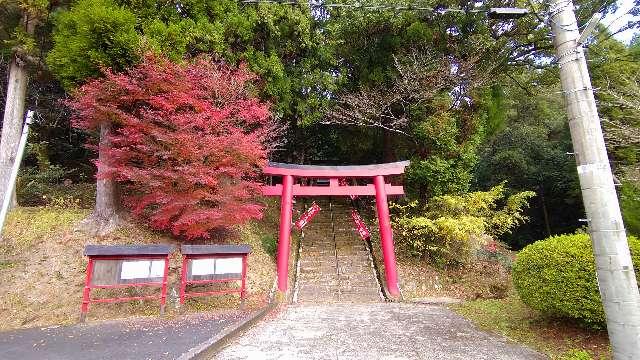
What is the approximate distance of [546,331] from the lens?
5.43 metres

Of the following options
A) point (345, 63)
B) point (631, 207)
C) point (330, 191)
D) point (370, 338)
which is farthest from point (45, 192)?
point (631, 207)

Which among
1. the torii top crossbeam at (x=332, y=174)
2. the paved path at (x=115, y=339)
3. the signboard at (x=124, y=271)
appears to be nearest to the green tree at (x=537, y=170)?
the torii top crossbeam at (x=332, y=174)

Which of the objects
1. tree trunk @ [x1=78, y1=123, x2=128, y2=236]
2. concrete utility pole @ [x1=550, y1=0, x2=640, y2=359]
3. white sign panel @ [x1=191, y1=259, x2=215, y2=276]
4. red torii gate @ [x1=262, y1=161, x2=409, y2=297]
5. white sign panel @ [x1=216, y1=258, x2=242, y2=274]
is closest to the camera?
concrete utility pole @ [x1=550, y1=0, x2=640, y2=359]

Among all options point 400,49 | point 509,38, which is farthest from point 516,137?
point 400,49

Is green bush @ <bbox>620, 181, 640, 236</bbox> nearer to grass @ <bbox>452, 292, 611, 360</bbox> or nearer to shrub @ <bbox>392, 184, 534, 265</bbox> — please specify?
shrub @ <bbox>392, 184, 534, 265</bbox>

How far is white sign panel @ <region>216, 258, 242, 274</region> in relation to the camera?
22.9 ft

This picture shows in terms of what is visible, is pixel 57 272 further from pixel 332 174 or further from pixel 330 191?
pixel 332 174

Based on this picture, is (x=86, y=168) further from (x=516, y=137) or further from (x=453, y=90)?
(x=516, y=137)

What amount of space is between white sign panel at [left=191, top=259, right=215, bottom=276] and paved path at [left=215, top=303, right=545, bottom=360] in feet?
4.71

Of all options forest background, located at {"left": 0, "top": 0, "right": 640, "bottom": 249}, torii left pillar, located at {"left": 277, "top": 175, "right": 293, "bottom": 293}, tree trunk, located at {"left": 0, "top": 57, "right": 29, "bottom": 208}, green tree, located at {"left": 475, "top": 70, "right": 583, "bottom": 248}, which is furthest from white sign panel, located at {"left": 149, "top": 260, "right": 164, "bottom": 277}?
green tree, located at {"left": 475, "top": 70, "right": 583, "bottom": 248}

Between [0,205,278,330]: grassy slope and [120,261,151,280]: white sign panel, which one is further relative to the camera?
[0,205,278,330]: grassy slope

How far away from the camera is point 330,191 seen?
33.2ft

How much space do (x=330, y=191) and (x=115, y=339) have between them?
6239 mm

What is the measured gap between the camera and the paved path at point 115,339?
172 inches
